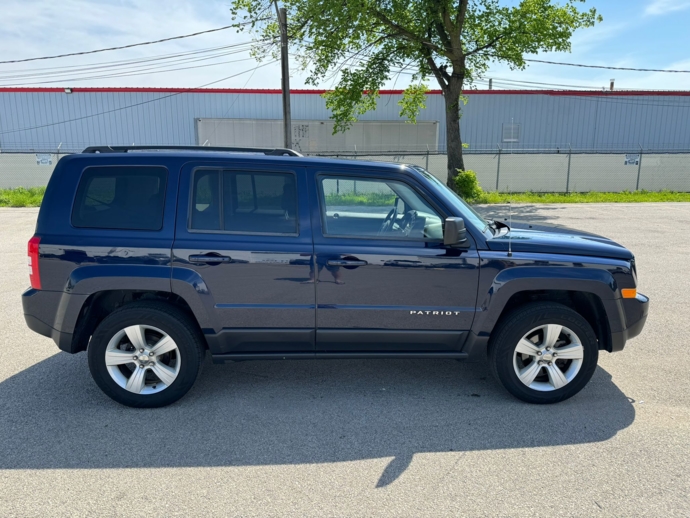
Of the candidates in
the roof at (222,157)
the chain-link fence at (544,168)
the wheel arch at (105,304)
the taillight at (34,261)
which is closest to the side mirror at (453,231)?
the roof at (222,157)

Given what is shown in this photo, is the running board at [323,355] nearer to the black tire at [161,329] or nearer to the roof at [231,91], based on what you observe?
the black tire at [161,329]

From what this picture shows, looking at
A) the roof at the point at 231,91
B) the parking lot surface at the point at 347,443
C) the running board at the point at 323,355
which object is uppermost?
the roof at the point at 231,91

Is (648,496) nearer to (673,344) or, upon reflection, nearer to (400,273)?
(400,273)

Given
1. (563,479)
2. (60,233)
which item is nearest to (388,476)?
(563,479)

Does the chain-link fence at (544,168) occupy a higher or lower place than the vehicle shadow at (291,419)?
higher

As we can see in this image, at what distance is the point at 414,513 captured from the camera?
2656mm

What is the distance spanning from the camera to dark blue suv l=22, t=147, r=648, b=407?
367 centimetres

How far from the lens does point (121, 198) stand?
3.76 meters

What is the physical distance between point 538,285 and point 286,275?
5.92ft

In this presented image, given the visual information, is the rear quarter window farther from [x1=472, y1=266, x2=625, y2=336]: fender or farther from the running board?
[x1=472, y1=266, x2=625, y2=336]: fender

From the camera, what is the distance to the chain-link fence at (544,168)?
22078mm

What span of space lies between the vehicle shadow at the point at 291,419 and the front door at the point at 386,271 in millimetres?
450

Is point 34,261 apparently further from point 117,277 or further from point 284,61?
point 284,61

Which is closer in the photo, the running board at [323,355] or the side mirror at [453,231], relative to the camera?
the side mirror at [453,231]
